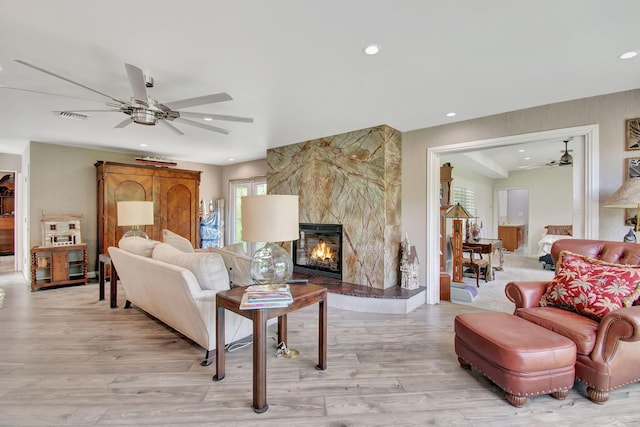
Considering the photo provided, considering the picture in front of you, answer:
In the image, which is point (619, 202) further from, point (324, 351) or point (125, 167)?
point (125, 167)

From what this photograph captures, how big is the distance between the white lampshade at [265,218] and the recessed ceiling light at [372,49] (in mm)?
1217

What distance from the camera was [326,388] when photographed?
204cm

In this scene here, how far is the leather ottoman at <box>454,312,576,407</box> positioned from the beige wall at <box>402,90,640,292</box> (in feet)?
5.68

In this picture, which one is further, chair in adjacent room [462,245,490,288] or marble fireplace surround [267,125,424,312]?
chair in adjacent room [462,245,490,288]

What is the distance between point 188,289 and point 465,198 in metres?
6.45

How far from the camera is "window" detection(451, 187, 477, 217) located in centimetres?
633

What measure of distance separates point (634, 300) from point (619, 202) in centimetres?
83

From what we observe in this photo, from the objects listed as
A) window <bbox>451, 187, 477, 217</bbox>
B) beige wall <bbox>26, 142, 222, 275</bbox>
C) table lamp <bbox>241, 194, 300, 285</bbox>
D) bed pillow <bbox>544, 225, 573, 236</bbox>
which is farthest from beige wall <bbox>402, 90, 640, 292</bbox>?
bed pillow <bbox>544, 225, 573, 236</bbox>

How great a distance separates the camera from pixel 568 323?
207cm

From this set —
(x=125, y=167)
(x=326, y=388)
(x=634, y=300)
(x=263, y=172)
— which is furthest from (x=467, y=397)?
(x=125, y=167)

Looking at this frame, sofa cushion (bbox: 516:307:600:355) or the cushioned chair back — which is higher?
the cushioned chair back

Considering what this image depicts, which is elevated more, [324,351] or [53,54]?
[53,54]

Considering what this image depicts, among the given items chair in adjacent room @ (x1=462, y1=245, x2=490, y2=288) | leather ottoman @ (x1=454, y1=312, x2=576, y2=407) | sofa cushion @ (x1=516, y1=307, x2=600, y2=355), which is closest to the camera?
leather ottoman @ (x1=454, y1=312, x2=576, y2=407)

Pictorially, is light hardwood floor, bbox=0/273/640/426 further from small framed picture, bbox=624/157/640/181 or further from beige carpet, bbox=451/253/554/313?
small framed picture, bbox=624/157/640/181
